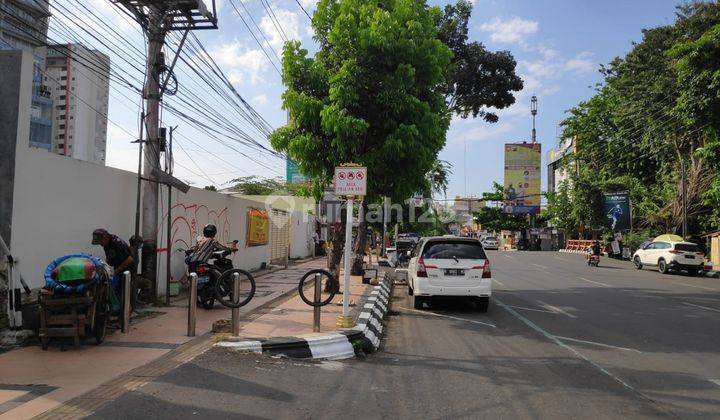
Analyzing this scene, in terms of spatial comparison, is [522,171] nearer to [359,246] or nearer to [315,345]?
[359,246]

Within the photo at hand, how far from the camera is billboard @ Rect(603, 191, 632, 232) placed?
127ft

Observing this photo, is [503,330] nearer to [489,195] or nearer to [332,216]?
[332,216]

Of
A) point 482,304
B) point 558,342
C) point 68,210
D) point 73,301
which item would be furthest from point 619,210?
point 73,301

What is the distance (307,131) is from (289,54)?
1758 mm

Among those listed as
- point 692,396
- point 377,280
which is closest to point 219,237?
point 377,280

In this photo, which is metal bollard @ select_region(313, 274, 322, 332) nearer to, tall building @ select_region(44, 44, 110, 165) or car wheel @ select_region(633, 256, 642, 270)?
tall building @ select_region(44, 44, 110, 165)

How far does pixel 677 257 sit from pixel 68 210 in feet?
83.4

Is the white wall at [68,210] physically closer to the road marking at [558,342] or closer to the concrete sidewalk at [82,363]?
the concrete sidewalk at [82,363]

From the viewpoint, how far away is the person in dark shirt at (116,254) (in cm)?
831

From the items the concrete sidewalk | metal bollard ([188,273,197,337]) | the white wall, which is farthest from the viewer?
the white wall

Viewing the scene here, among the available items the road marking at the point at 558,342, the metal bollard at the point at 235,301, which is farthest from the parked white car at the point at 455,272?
the metal bollard at the point at 235,301

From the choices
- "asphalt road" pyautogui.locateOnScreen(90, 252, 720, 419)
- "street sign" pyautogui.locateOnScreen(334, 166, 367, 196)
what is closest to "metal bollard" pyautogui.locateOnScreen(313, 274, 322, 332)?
"asphalt road" pyautogui.locateOnScreen(90, 252, 720, 419)

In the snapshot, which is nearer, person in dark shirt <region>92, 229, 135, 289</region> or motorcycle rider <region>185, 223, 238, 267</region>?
person in dark shirt <region>92, 229, 135, 289</region>

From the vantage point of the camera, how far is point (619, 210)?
127 feet
